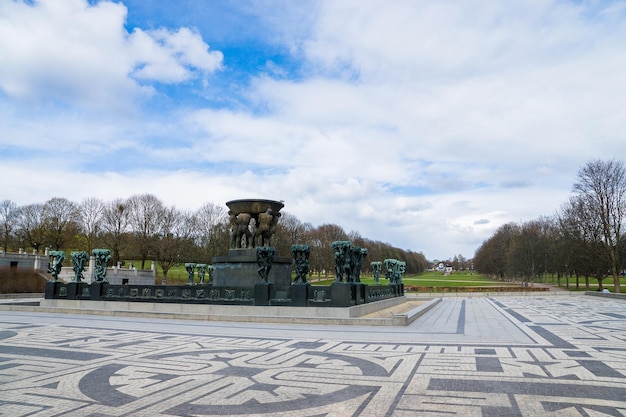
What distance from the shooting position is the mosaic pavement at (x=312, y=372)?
20.0ft

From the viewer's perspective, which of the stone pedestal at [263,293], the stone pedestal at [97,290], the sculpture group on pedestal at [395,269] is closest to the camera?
the stone pedestal at [263,293]

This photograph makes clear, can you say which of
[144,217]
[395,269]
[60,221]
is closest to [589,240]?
[395,269]

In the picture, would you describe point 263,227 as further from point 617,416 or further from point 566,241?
point 566,241

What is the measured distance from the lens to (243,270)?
2255cm

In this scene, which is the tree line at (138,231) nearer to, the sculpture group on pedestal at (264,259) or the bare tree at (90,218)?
the bare tree at (90,218)

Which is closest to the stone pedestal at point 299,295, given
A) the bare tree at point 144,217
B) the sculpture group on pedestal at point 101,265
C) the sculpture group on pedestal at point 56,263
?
the sculpture group on pedestal at point 101,265

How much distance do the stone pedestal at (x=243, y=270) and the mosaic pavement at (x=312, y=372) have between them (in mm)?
7960

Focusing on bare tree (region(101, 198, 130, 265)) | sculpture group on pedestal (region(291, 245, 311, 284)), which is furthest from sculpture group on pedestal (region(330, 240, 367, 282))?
bare tree (region(101, 198, 130, 265))

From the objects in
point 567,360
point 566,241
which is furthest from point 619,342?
point 566,241

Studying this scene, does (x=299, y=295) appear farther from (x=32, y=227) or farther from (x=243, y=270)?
(x=32, y=227)

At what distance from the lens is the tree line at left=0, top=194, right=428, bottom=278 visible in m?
60.6

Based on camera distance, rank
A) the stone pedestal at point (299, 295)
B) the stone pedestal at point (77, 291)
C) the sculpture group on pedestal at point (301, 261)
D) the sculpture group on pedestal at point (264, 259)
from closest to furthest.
A: the stone pedestal at point (299, 295) < the sculpture group on pedestal at point (301, 261) < the sculpture group on pedestal at point (264, 259) < the stone pedestal at point (77, 291)

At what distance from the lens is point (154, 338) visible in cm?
1269

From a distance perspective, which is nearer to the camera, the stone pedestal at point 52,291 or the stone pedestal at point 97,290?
the stone pedestal at point 97,290
